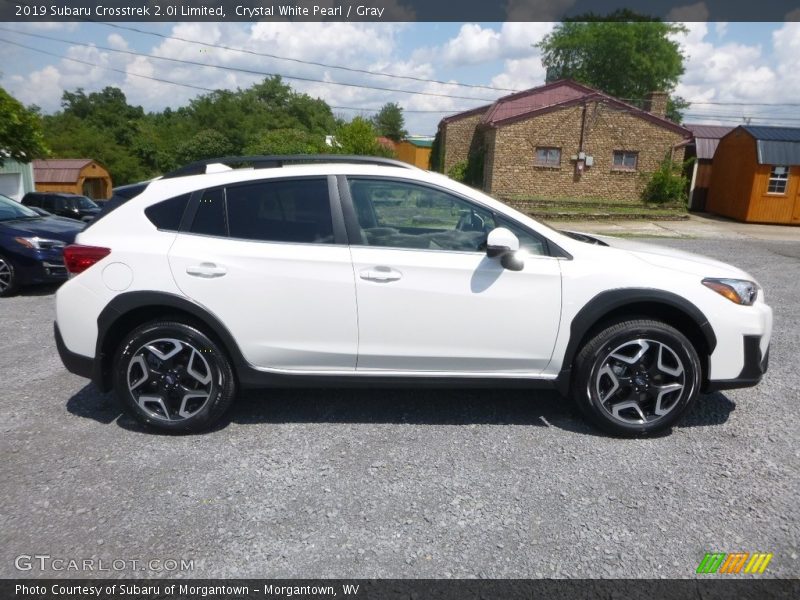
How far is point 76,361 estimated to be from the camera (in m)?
3.51

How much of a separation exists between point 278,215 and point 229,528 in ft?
6.03

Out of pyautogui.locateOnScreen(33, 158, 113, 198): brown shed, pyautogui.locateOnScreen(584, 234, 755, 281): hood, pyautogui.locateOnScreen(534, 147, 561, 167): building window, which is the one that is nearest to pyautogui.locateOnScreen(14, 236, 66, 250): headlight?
pyautogui.locateOnScreen(584, 234, 755, 281): hood

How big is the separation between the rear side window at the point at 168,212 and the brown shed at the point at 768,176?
79.2 ft

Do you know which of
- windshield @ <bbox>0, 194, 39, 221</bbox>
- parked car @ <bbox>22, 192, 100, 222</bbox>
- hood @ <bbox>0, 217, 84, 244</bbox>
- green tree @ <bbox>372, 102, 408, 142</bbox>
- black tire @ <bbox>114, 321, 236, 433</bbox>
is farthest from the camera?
green tree @ <bbox>372, 102, 408, 142</bbox>

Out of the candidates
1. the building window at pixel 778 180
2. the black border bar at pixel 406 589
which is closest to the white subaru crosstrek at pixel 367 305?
the black border bar at pixel 406 589

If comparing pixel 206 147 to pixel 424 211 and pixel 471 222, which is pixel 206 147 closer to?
pixel 424 211

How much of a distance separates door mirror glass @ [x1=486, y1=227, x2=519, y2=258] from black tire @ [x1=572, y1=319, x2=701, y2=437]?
81 centimetres

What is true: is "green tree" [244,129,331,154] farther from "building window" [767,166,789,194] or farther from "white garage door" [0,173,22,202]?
"building window" [767,166,789,194]

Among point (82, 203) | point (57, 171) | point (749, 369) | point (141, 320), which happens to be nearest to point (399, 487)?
point (141, 320)

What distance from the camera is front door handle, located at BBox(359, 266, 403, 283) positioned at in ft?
11.0

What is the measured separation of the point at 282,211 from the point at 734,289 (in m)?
2.89

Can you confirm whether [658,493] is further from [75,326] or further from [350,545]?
[75,326]

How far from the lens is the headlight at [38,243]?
7.46m

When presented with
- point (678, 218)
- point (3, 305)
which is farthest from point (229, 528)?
point (678, 218)
